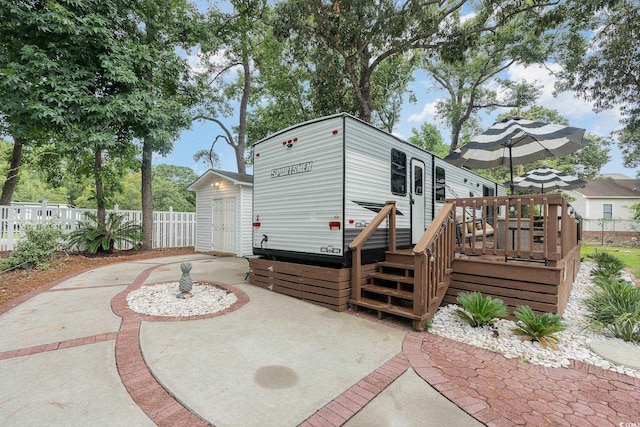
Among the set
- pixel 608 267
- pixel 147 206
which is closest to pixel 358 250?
pixel 608 267

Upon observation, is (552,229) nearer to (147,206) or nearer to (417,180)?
(417,180)

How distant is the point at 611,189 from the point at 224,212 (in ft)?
98.8

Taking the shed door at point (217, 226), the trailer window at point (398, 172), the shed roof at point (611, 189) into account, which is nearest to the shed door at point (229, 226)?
the shed door at point (217, 226)

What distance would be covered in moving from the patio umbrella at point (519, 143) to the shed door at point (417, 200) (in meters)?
1.03

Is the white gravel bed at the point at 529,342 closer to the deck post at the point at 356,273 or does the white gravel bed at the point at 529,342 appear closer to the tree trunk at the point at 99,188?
the deck post at the point at 356,273

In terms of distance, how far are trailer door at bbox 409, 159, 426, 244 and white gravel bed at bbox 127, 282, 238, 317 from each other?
13.1 feet

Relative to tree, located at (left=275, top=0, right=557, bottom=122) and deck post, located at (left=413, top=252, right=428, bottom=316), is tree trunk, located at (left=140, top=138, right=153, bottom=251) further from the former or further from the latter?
deck post, located at (left=413, top=252, right=428, bottom=316)

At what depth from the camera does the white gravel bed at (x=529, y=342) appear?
2.91 meters

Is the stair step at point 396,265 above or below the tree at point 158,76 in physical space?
below

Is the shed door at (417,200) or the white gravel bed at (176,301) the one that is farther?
the shed door at (417,200)

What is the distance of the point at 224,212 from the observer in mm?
10961

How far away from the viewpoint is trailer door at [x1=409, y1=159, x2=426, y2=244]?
619cm

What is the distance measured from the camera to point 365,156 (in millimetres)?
4906

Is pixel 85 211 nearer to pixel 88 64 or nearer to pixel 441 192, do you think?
pixel 88 64
